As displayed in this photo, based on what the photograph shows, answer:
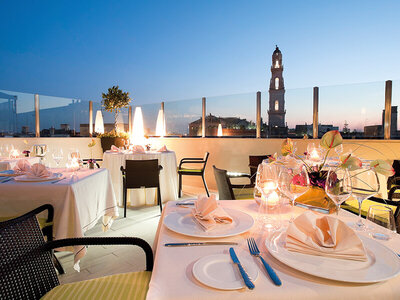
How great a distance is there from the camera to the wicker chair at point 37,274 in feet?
3.01

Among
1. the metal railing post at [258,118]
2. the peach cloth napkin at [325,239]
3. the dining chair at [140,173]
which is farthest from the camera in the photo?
the metal railing post at [258,118]

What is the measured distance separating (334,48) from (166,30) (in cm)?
701

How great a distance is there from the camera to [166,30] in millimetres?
10828

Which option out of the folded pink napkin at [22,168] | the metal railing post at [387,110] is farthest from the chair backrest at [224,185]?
the metal railing post at [387,110]

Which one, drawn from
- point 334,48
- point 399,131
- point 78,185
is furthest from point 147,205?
point 334,48

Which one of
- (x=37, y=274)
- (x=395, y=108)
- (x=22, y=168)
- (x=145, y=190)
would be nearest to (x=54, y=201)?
(x=22, y=168)

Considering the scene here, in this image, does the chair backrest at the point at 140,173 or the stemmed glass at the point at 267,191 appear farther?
the chair backrest at the point at 140,173

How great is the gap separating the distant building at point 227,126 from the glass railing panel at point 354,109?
5.13ft

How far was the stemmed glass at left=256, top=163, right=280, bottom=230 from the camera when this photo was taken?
104 cm

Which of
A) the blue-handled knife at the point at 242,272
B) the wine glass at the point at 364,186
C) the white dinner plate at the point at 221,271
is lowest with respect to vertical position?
the white dinner plate at the point at 221,271

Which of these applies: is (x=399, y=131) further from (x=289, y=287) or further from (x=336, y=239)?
(x=289, y=287)

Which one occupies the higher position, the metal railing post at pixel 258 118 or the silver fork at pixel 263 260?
the metal railing post at pixel 258 118

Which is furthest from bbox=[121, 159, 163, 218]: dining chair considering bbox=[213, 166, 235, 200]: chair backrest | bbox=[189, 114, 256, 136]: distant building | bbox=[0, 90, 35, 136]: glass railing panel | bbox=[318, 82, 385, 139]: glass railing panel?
bbox=[0, 90, 35, 136]: glass railing panel

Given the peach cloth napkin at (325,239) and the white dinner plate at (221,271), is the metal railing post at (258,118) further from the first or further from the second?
the white dinner plate at (221,271)
